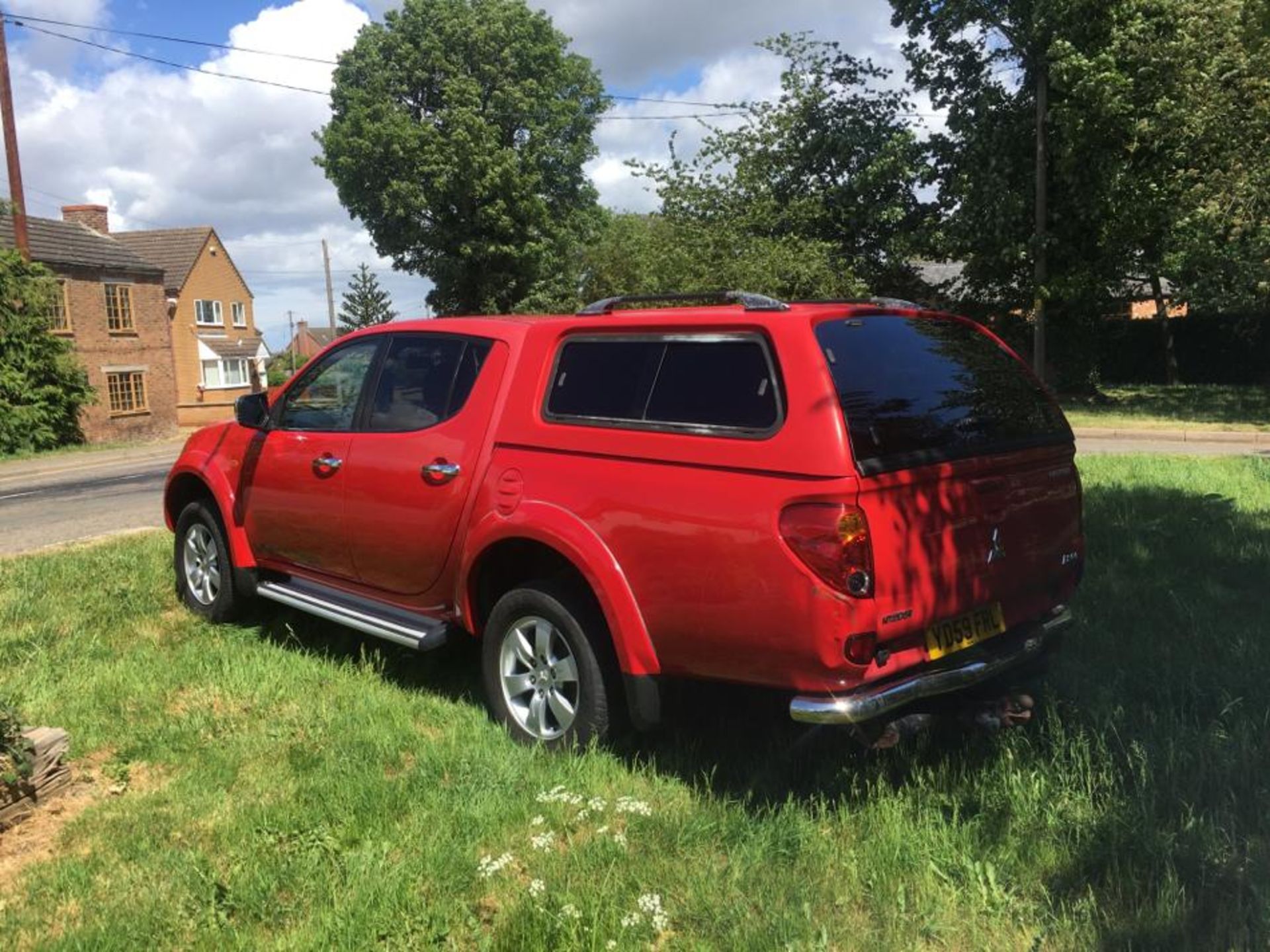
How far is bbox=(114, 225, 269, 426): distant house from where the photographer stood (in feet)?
163

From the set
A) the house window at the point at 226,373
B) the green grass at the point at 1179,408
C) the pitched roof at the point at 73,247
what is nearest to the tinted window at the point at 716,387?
the green grass at the point at 1179,408

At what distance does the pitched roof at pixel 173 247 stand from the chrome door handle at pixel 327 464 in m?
50.3

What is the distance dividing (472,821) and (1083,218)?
20.5 metres

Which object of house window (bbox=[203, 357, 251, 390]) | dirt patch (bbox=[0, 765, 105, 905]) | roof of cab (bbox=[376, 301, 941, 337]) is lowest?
dirt patch (bbox=[0, 765, 105, 905])

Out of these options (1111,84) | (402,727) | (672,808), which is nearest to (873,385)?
(672,808)

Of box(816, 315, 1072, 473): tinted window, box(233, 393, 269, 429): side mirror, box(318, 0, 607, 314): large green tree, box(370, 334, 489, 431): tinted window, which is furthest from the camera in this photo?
box(318, 0, 607, 314): large green tree

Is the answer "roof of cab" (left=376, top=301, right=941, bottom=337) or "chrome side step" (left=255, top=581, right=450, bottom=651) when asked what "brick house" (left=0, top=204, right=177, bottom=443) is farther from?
"roof of cab" (left=376, top=301, right=941, bottom=337)

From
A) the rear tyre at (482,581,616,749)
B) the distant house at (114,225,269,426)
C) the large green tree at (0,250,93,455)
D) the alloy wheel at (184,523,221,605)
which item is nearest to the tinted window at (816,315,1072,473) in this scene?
the rear tyre at (482,581,616,749)

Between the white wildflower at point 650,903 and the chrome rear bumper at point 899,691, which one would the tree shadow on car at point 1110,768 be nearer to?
the chrome rear bumper at point 899,691

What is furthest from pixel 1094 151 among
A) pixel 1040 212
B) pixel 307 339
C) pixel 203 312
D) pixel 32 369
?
pixel 307 339

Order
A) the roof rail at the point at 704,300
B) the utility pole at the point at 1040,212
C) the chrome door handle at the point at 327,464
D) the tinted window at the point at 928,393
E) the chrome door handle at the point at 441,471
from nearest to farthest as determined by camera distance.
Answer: the tinted window at the point at 928,393 → the roof rail at the point at 704,300 → the chrome door handle at the point at 441,471 → the chrome door handle at the point at 327,464 → the utility pole at the point at 1040,212

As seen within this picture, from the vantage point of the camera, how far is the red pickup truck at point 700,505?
3.12 meters

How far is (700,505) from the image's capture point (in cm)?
329

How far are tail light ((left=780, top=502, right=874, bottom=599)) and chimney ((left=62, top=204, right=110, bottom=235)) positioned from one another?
41.8m
